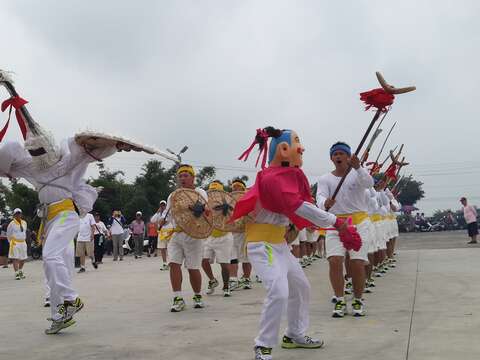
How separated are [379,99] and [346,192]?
149cm

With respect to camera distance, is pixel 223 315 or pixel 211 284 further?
pixel 211 284

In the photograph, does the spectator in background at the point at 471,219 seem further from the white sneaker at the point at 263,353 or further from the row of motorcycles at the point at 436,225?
the row of motorcycles at the point at 436,225

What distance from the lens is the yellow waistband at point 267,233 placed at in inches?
200

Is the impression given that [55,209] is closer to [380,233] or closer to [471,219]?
[380,233]

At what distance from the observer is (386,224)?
1267 cm

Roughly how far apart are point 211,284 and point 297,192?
183 inches

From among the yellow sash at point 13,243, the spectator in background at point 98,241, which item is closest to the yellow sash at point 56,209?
the yellow sash at point 13,243

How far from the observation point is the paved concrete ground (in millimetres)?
4992

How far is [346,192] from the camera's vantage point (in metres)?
7.06

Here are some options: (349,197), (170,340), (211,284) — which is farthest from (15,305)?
(349,197)

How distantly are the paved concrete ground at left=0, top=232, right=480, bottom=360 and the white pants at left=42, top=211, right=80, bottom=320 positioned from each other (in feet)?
1.31

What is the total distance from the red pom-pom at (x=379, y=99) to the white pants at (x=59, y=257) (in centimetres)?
334

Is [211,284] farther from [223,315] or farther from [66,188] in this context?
[66,188]

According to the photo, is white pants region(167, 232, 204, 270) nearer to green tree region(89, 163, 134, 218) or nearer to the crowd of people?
the crowd of people
